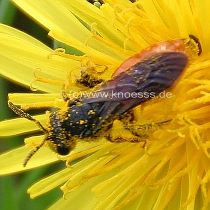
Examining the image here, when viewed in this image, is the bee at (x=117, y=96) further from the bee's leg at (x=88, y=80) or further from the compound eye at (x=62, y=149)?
the bee's leg at (x=88, y=80)

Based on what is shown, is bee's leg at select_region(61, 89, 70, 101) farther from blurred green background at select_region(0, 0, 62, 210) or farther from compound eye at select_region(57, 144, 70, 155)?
blurred green background at select_region(0, 0, 62, 210)

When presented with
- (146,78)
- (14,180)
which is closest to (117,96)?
(146,78)

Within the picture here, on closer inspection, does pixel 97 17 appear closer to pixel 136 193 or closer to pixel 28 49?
pixel 28 49

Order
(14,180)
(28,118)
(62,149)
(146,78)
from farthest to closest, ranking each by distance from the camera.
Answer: (14,180) → (28,118) → (62,149) → (146,78)

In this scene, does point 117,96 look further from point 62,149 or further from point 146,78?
point 62,149

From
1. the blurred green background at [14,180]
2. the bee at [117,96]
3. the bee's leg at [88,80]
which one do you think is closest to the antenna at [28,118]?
the bee at [117,96]

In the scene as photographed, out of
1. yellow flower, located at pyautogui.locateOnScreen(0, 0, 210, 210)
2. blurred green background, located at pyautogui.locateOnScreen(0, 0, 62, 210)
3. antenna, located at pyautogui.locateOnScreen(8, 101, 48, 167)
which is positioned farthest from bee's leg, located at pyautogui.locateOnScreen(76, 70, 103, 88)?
blurred green background, located at pyautogui.locateOnScreen(0, 0, 62, 210)
